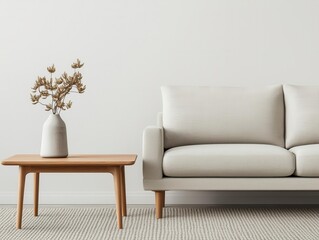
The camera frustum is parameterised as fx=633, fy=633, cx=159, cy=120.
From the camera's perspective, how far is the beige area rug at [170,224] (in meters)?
3.38

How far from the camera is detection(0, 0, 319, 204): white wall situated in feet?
15.2

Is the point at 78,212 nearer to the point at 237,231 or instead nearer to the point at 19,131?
the point at 19,131

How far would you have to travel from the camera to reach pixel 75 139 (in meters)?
4.65

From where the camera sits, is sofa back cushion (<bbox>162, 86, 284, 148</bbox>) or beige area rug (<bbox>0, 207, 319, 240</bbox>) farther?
sofa back cushion (<bbox>162, 86, 284, 148</bbox>)

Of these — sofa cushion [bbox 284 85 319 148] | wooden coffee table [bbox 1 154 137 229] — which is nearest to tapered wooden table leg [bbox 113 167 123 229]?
wooden coffee table [bbox 1 154 137 229]

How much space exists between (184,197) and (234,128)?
73cm

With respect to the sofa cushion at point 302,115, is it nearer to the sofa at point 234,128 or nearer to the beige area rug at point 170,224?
the sofa at point 234,128

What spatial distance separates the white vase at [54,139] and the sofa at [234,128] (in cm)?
50

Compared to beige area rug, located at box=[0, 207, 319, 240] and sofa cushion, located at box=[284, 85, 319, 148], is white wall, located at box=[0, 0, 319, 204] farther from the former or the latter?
beige area rug, located at box=[0, 207, 319, 240]

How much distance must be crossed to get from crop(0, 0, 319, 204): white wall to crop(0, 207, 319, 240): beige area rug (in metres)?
0.57

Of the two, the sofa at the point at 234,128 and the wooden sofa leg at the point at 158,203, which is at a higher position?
the sofa at the point at 234,128

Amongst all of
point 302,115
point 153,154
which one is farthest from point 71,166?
point 302,115

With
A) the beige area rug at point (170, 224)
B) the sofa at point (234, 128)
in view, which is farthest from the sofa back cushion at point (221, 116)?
the beige area rug at point (170, 224)

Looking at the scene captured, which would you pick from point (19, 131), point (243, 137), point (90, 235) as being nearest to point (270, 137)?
point (243, 137)
